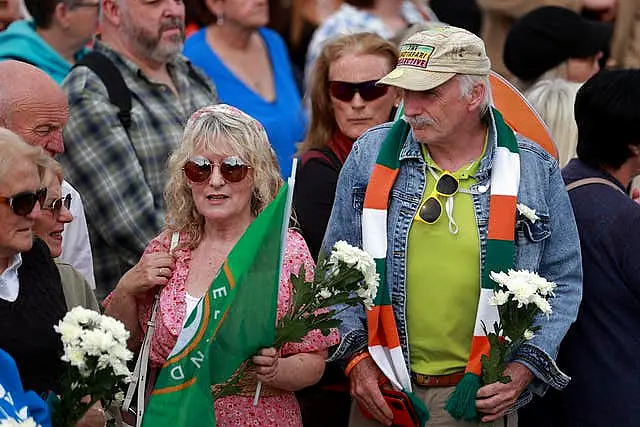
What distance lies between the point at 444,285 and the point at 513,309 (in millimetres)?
330

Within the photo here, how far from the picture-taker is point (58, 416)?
3918 millimetres

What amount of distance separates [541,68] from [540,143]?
1780 millimetres

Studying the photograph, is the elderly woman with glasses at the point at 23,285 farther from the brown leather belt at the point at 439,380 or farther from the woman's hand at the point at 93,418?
the brown leather belt at the point at 439,380

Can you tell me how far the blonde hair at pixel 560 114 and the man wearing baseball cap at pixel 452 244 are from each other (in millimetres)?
1372

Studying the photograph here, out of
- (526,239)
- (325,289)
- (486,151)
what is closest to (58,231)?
(325,289)

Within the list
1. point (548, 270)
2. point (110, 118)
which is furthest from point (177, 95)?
point (548, 270)

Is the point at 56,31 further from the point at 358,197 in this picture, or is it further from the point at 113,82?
the point at 358,197

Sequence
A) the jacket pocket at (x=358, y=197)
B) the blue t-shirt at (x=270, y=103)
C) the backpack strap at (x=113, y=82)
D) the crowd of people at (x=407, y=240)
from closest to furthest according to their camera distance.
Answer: the crowd of people at (x=407, y=240) → the jacket pocket at (x=358, y=197) → the backpack strap at (x=113, y=82) → the blue t-shirt at (x=270, y=103)

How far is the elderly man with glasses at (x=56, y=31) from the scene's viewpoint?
22.7 feet

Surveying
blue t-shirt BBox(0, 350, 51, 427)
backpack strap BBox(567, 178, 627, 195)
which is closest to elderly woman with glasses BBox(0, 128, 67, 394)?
blue t-shirt BBox(0, 350, 51, 427)

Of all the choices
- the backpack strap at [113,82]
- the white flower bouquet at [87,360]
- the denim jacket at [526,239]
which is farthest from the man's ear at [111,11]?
the white flower bouquet at [87,360]

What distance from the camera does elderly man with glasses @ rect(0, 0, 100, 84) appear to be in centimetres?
693

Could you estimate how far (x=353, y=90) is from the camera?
235 inches

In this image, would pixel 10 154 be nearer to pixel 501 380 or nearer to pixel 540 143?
pixel 501 380
